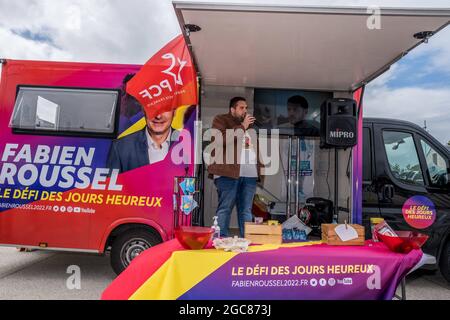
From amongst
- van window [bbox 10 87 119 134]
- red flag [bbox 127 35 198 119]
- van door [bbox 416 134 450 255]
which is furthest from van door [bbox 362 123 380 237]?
van window [bbox 10 87 119 134]

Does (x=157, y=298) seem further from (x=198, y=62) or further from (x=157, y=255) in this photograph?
(x=198, y=62)

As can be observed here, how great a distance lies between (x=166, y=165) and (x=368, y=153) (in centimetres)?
230

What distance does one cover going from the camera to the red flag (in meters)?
3.66

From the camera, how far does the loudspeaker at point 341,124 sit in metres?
3.95

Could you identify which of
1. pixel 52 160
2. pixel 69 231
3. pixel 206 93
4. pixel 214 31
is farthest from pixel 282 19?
pixel 69 231

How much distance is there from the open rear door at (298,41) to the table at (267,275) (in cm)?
165

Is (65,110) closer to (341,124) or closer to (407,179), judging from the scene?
(341,124)

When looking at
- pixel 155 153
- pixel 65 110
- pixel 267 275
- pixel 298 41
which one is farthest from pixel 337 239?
pixel 65 110

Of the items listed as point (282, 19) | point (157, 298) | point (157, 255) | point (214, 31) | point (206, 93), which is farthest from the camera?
point (206, 93)

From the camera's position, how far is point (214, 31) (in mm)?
2980

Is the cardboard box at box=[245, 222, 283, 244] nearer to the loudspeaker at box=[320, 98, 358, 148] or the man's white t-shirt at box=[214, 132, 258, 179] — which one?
the man's white t-shirt at box=[214, 132, 258, 179]

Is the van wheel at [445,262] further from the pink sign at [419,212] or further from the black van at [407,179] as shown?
the pink sign at [419,212]

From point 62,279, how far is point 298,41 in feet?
11.4

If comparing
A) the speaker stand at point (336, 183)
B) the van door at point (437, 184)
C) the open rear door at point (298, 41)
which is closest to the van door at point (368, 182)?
the speaker stand at point (336, 183)
